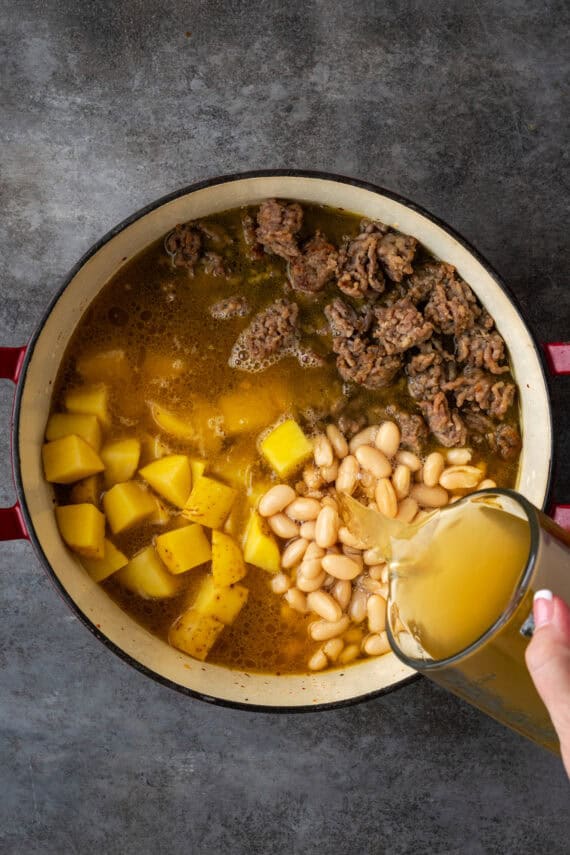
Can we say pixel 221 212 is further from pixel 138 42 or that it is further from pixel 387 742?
pixel 387 742

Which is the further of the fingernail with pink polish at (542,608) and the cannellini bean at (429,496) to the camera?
the cannellini bean at (429,496)

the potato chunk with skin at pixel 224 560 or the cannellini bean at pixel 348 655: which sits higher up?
the potato chunk with skin at pixel 224 560

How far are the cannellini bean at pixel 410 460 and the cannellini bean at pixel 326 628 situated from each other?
14.3 inches

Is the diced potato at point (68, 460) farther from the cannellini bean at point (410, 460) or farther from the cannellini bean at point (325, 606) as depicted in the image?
the cannellini bean at point (410, 460)

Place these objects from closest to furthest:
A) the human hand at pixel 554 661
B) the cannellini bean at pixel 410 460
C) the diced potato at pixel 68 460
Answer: the human hand at pixel 554 661
the diced potato at pixel 68 460
the cannellini bean at pixel 410 460

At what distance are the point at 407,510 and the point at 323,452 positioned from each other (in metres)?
0.22

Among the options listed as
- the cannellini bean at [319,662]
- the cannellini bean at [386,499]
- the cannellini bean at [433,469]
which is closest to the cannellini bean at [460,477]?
the cannellini bean at [433,469]

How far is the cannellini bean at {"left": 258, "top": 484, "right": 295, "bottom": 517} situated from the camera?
1697 mm

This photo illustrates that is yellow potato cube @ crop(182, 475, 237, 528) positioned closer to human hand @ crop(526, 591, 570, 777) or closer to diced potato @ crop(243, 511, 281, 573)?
diced potato @ crop(243, 511, 281, 573)

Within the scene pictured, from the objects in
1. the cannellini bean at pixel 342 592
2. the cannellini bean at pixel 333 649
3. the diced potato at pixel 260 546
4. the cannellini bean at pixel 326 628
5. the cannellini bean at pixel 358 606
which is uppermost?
the diced potato at pixel 260 546

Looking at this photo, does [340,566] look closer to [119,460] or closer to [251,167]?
[119,460]

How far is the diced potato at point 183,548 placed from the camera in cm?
169

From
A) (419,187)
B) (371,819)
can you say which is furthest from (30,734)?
(419,187)

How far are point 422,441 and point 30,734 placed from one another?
3.74 ft
